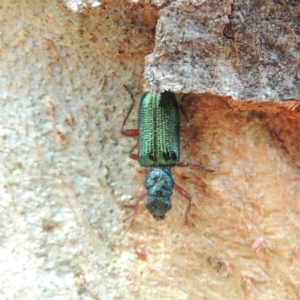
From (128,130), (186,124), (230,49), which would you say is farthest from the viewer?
(128,130)

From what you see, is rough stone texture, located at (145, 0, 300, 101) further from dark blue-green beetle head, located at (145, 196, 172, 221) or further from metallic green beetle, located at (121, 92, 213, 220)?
dark blue-green beetle head, located at (145, 196, 172, 221)

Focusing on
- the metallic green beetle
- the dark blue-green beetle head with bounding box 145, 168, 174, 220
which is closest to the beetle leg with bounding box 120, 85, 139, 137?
the metallic green beetle

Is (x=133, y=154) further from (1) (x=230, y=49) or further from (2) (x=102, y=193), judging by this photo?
(1) (x=230, y=49)

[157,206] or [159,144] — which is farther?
[159,144]

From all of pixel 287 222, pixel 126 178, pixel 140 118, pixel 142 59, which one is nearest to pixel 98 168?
pixel 126 178

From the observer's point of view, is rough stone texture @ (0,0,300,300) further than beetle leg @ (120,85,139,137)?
No

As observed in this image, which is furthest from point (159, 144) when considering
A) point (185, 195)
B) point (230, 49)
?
point (230, 49)

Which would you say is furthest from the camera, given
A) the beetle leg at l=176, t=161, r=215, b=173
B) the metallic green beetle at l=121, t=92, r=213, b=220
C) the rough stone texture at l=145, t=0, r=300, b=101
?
the metallic green beetle at l=121, t=92, r=213, b=220

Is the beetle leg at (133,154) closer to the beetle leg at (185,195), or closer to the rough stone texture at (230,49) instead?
the beetle leg at (185,195)
